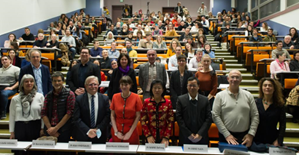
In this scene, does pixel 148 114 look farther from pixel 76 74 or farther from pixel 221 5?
pixel 221 5

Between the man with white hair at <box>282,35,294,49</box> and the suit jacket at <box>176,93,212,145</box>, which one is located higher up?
the man with white hair at <box>282,35,294,49</box>

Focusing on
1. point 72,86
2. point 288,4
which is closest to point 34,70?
point 72,86

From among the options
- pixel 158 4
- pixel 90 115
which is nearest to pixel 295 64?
pixel 90 115

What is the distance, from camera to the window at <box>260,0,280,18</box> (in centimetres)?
1058

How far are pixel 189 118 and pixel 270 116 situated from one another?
78 cm

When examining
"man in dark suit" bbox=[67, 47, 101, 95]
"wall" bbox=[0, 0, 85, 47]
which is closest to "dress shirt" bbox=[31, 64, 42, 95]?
"man in dark suit" bbox=[67, 47, 101, 95]

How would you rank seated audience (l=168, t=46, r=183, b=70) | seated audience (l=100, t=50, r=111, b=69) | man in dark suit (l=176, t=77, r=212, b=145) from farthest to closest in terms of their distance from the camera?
seated audience (l=100, t=50, r=111, b=69) < seated audience (l=168, t=46, r=183, b=70) < man in dark suit (l=176, t=77, r=212, b=145)

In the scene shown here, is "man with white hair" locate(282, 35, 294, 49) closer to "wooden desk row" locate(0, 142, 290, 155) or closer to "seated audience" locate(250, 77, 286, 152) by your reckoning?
"seated audience" locate(250, 77, 286, 152)

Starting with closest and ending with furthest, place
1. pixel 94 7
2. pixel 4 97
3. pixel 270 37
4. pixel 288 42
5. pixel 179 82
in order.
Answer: pixel 179 82
pixel 4 97
pixel 288 42
pixel 270 37
pixel 94 7

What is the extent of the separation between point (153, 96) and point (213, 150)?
2.68ft

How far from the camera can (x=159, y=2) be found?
17.8 metres

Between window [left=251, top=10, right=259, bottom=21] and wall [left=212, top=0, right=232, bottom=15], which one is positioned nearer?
window [left=251, top=10, right=259, bottom=21]

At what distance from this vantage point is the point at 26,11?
9469 mm

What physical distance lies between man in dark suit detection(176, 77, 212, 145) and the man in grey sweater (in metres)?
0.11
